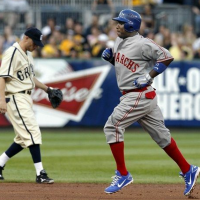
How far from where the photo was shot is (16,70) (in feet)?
28.7

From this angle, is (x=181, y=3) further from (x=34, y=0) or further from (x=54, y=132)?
(x=54, y=132)

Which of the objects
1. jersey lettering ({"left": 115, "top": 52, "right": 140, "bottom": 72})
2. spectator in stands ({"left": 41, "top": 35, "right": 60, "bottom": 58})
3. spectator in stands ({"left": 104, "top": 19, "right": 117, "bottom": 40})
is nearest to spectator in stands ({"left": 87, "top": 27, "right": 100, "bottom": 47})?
spectator in stands ({"left": 104, "top": 19, "right": 117, "bottom": 40})

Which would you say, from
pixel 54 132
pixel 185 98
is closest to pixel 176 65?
pixel 185 98

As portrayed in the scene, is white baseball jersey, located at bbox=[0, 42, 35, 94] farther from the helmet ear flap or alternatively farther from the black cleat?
the helmet ear flap

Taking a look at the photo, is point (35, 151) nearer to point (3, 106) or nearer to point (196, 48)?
point (3, 106)

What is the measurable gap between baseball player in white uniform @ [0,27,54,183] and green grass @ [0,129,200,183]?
2.18 feet

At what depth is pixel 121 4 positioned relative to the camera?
69.5 feet

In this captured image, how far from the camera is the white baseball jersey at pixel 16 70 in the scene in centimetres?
866

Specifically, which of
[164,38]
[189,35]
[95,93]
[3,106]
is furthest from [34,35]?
[189,35]

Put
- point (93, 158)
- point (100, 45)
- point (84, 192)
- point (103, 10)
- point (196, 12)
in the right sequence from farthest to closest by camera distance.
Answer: point (196, 12) → point (103, 10) → point (100, 45) → point (93, 158) → point (84, 192)

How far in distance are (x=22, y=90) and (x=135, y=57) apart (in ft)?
6.53

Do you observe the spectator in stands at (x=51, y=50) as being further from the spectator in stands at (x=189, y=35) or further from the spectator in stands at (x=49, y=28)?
the spectator in stands at (x=189, y=35)

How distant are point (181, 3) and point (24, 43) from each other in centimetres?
1452

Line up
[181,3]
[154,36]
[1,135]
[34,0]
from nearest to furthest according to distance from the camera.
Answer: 1. [1,135]
2. [154,36]
3. [34,0]
4. [181,3]
